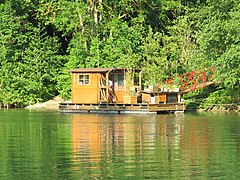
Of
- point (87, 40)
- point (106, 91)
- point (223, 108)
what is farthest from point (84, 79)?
point (223, 108)

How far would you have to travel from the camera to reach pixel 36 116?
38.7m

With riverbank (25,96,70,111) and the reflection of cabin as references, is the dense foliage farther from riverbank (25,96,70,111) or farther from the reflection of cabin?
the reflection of cabin

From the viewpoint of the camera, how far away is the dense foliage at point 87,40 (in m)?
47.2

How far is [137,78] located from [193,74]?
3932 millimetres

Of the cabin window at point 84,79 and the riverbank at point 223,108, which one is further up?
the cabin window at point 84,79

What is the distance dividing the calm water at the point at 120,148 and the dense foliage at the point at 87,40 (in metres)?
12.0

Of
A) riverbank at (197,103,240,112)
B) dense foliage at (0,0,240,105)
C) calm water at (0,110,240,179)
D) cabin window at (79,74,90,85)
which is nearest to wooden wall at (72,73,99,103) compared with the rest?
cabin window at (79,74,90,85)

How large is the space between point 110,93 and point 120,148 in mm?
20659

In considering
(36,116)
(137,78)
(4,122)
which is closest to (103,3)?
(137,78)

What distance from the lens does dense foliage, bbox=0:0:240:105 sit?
1857 inches

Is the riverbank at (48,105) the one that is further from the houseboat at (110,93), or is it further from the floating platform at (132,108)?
the floating platform at (132,108)

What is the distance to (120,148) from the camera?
2281 cm

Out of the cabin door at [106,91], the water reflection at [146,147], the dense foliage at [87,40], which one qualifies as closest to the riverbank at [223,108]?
the dense foliage at [87,40]

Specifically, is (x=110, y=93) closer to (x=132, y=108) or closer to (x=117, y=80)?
(x=117, y=80)
